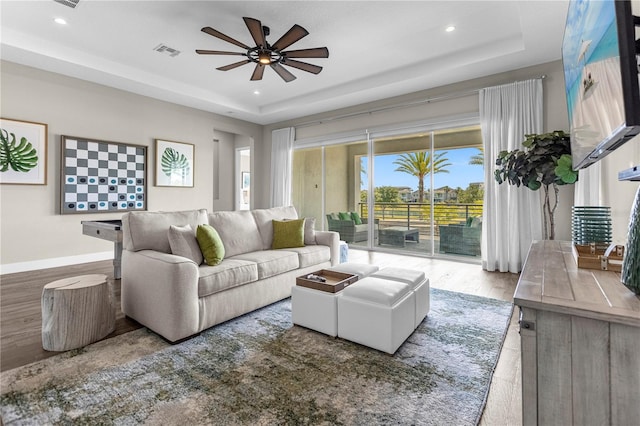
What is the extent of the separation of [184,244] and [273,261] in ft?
2.66

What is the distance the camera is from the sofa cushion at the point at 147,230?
2576 millimetres

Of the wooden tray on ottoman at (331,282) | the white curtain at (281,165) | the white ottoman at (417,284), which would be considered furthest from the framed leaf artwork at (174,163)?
the white ottoman at (417,284)

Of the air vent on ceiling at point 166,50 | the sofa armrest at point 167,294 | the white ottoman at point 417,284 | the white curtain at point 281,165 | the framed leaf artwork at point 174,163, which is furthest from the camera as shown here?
the white curtain at point 281,165

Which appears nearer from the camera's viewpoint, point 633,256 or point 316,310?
point 633,256

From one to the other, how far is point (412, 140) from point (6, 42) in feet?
18.6

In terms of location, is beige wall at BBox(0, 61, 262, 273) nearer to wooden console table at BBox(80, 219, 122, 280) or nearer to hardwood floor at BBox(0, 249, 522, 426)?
hardwood floor at BBox(0, 249, 522, 426)

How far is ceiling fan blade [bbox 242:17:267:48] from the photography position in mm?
2764

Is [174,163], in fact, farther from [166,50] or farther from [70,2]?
[70,2]

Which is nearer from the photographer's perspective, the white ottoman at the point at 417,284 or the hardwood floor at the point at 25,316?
the hardwood floor at the point at 25,316

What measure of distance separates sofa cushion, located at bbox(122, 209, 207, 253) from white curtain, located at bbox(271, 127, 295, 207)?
13.9 ft

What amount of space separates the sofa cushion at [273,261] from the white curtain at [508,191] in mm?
2985

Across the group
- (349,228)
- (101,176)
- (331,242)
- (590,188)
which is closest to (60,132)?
(101,176)

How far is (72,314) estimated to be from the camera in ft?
6.78

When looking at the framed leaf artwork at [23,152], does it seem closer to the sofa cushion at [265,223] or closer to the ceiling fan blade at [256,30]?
the sofa cushion at [265,223]
